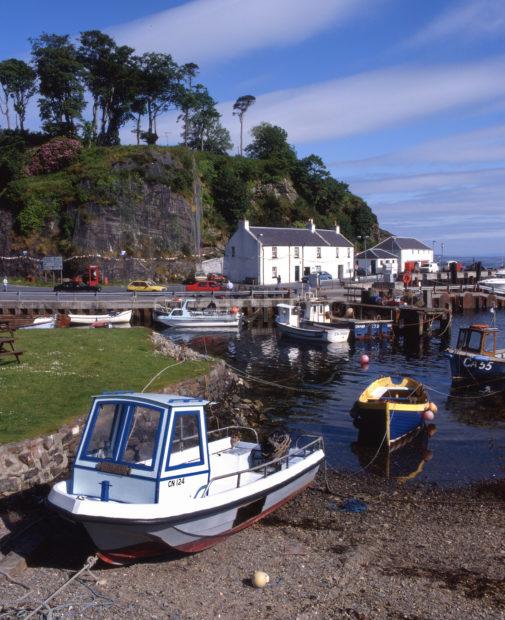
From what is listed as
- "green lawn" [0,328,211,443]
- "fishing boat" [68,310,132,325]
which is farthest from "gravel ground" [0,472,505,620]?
"fishing boat" [68,310,132,325]

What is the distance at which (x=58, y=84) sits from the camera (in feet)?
292

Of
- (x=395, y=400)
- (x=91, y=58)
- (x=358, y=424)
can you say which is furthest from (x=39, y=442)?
(x=91, y=58)

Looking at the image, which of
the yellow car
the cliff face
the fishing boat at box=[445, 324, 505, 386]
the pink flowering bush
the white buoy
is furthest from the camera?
the pink flowering bush

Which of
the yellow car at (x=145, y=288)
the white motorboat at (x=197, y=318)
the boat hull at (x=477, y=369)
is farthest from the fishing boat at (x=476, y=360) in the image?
the yellow car at (x=145, y=288)

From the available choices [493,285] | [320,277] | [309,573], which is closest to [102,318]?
[320,277]

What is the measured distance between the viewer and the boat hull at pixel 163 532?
11125mm

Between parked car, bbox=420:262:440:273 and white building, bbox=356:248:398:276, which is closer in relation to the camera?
parked car, bbox=420:262:440:273

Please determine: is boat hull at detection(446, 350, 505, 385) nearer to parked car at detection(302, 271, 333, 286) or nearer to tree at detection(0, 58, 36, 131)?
parked car at detection(302, 271, 333, 286)

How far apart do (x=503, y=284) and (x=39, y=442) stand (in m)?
71.5

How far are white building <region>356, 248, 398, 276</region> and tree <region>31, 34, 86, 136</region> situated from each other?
152ft

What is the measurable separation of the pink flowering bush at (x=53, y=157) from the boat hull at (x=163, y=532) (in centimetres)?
7948

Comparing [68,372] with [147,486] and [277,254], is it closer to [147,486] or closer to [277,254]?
[147,486]

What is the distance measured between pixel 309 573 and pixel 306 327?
37.4 m

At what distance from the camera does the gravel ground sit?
10.4 meters
